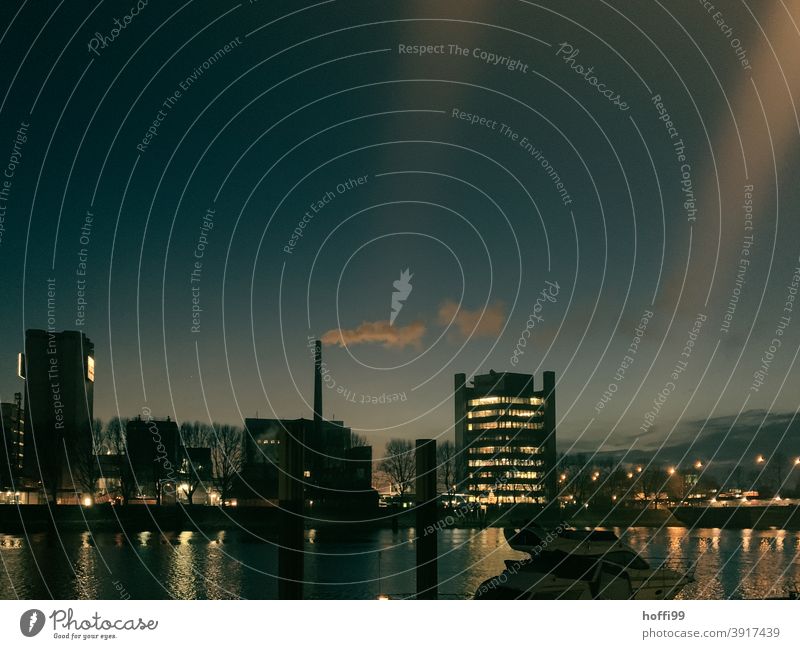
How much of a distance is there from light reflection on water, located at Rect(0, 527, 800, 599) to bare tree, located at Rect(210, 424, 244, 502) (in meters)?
13.2

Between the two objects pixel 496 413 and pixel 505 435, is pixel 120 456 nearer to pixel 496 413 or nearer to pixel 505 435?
pixel 496 413

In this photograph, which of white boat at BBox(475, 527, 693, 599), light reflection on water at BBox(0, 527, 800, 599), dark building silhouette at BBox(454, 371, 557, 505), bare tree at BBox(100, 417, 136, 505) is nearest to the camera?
white boat at BBox(475, 527, 693, 599)

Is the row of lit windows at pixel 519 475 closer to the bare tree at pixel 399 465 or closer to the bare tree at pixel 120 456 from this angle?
the bare tree at pixel 399 465

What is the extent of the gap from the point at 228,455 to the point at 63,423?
1186cm

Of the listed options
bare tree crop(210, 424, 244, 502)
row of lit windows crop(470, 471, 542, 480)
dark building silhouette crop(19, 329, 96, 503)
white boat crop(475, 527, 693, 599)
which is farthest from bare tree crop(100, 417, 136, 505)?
row of lit windows crop(470, 471, 542, 480)

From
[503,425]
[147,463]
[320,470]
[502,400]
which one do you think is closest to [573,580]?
[320,470]

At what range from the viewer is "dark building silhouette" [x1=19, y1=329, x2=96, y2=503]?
68750 mm

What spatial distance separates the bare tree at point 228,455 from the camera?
7175cm

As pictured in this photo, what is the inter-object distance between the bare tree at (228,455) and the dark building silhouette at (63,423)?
9645 millimetres

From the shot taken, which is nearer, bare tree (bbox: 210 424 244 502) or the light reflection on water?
the light reflection on water

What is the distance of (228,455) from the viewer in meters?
70.1

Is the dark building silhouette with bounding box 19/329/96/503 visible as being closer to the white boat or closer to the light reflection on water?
the light reflection on water

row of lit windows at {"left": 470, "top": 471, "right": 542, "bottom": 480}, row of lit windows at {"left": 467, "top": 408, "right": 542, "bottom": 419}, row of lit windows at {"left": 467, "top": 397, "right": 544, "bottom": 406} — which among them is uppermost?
row of lit windows at {"left": 467, "top": 397, "right": 544, "bottom": 406}
